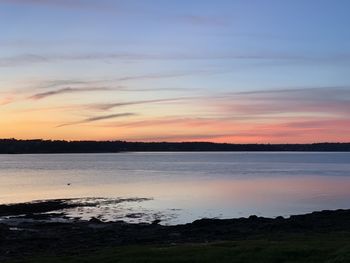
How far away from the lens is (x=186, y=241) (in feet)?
70.8

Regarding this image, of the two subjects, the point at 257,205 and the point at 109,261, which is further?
the point at 257,205

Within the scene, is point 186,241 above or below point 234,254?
below

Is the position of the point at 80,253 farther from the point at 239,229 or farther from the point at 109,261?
the point at 239,229

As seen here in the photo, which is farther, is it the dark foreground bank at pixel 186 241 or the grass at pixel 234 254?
the dark foreground bank at pixel 186 241

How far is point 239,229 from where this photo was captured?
26.2 meters

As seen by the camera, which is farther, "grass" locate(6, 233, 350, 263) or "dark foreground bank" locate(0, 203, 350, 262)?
"dark foreground bank" locate(0, 203, 350, 262)

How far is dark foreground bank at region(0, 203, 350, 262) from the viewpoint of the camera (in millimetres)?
14570

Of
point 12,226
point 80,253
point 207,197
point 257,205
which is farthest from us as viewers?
point 207,197

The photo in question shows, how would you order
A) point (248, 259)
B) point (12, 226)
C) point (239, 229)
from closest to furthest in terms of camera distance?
point (248, 259) < point (239, 229) < point (12, 226)

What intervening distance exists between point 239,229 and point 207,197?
82.6ft

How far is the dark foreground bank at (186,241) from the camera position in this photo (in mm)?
14570

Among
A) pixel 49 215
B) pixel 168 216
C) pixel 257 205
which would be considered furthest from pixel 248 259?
pixel 257 205

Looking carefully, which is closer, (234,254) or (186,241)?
(234,254)

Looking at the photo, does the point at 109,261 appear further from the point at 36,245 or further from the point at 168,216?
the point at 168,216
